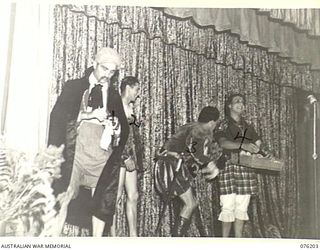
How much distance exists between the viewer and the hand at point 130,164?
27.4 inches

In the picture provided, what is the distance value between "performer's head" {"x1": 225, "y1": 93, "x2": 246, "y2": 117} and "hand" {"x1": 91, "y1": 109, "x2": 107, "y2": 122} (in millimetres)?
182

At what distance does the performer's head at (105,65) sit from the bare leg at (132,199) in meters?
0.15

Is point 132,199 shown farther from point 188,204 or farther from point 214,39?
point 214,39

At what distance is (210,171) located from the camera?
70cm

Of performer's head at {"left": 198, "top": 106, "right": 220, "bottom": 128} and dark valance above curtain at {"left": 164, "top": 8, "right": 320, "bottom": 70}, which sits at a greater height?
dark valance above curtain at {"left": 164, "top": 8, "right": 320, "bottom": 70}

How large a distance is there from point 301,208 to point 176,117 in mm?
226

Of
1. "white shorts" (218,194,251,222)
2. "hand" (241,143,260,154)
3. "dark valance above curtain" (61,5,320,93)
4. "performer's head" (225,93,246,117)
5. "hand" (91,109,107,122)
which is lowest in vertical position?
"white shorts" (218,194,251,222)

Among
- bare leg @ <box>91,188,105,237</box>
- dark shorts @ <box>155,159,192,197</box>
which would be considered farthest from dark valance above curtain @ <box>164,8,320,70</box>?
bare leg @ <box>91,188,105,237</box>

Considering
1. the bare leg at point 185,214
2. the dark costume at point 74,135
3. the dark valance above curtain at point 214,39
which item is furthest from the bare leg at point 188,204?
the dark valance above curtain at point 214,39

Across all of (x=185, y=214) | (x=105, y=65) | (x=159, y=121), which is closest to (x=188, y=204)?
(x=185, y=214)

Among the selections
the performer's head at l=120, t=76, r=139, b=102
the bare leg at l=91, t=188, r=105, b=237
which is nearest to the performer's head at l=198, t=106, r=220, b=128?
the performer's head at l=120, t=76, r=139, b=102

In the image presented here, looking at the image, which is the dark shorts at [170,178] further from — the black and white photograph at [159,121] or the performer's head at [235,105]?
the performer's head at [235,105]

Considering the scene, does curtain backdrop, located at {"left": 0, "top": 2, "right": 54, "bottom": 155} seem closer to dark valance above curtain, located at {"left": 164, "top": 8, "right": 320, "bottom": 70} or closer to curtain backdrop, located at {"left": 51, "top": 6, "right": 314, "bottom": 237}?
curtain backdrop, located at {"left": 51, "top": 6, "right": 314, "bottom": 237}

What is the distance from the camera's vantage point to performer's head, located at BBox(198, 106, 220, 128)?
0.71 meters
